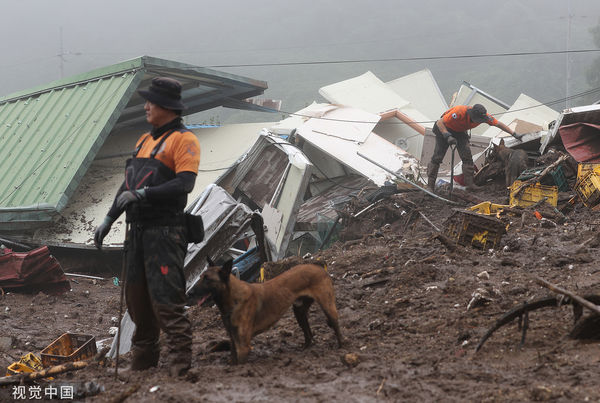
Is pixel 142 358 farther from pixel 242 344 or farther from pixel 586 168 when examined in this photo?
pixel 586 168

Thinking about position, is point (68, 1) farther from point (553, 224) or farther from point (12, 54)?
→ point (553, 224)

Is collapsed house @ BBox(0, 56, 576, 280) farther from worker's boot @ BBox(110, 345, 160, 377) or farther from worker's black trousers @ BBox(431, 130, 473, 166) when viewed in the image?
worker's boot @ BBox(110, 345, 160, 377)

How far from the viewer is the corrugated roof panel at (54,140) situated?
1009cm

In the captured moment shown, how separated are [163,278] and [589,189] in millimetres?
7278

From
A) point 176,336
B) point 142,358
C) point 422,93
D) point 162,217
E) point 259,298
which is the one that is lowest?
point 422,93

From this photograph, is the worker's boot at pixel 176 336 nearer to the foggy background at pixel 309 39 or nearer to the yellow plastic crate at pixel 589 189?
the yellow plastic crate at pixel 589 189

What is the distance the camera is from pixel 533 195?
9.66 m

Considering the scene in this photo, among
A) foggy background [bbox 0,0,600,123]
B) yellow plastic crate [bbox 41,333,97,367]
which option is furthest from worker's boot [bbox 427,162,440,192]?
foggy background [bbox 0,0,600,123]

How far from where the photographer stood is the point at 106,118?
1059 centimetres

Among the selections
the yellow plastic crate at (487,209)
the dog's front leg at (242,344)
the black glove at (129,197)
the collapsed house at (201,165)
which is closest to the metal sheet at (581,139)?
the collapsed house at (201,165)

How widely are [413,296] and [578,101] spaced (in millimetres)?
44264

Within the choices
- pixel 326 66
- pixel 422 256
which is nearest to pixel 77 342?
pixel 422 256

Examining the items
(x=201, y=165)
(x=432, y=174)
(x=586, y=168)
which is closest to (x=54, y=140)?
(x=201, y=165)

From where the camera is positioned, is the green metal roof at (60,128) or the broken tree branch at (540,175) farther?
the green metal roof at (60,128)
